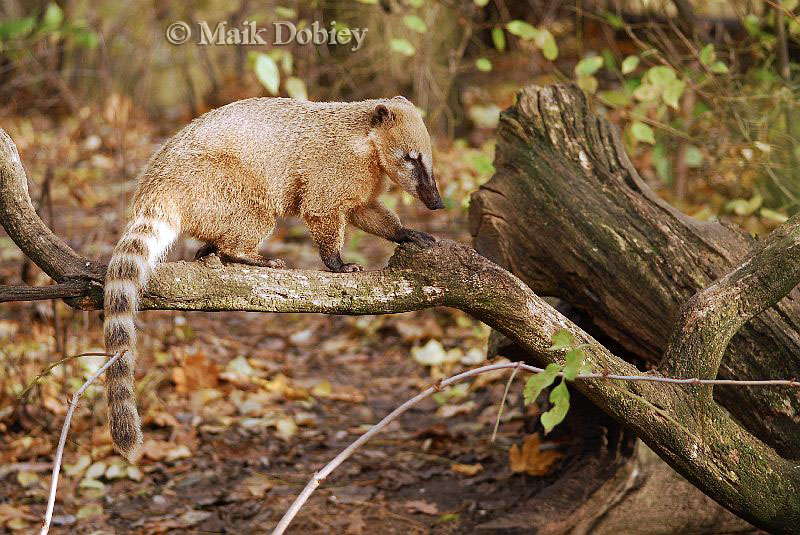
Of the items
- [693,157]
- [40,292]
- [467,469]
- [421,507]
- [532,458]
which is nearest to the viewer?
[40,292]

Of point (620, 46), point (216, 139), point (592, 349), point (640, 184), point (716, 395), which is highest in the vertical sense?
point (620, 46)

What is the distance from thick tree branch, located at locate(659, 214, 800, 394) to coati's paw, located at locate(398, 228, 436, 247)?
893 mm

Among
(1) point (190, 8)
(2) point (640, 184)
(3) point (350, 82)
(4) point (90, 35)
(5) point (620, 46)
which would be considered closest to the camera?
(2) point (640, 184)

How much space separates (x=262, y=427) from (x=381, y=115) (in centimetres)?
238

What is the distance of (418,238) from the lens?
10.6 feet

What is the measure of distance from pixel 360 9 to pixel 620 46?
3.61 meters

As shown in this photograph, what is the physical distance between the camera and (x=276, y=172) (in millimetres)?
3516

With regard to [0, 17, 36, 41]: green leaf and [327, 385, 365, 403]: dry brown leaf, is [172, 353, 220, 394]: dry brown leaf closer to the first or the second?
[327, 385, 365, 403]: dry brown leaf

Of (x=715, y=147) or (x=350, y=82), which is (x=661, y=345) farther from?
(x=350, y=82)

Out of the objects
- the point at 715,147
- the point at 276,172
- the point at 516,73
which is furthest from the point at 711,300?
the point at 516,73

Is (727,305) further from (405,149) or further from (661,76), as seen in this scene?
(661,76)

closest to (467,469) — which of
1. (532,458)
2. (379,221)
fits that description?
(532,458)

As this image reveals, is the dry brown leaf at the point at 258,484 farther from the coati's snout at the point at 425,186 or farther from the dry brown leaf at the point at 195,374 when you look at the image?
the coati's snout at the point at 425,186

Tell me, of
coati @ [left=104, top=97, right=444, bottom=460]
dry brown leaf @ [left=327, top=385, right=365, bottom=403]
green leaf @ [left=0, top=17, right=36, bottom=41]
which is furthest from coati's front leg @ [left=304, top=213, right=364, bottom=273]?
green leaf @ [left=0, top=17, right=36, bottom=41]
